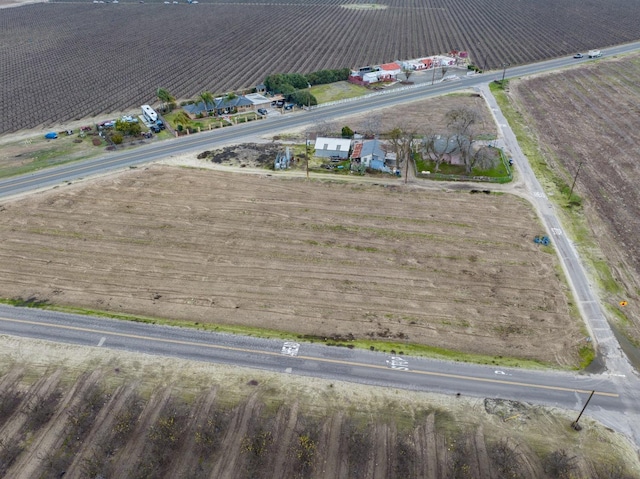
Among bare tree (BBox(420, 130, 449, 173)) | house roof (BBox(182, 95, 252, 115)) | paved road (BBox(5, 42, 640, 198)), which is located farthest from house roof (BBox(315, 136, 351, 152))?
house roof (BBox(182, 95, 252, 115))

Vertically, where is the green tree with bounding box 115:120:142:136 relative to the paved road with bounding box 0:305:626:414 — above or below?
above

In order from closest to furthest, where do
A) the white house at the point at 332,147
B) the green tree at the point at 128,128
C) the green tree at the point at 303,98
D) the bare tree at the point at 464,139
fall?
the bare tree at the point at 464,139 < the white house at the point at 332,147 < the green tree at the point at 128,128 < the green tree at the point at 303,98

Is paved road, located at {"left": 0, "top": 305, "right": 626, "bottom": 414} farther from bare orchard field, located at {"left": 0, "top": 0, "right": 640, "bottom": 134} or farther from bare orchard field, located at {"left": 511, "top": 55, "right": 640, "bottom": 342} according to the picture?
bare orchard field, located at {"left": 0, "top": 0, "right": 640, "bottom": 134}

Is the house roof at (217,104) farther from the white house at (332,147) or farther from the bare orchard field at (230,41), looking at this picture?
the white house at (332,147)

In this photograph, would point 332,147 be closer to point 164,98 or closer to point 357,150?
point 357,150

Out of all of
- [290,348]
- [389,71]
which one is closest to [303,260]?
[290,348]

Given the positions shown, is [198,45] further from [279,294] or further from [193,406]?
[193,406]

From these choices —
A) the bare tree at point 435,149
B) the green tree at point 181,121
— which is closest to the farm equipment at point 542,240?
the bare tree at point 435,149
